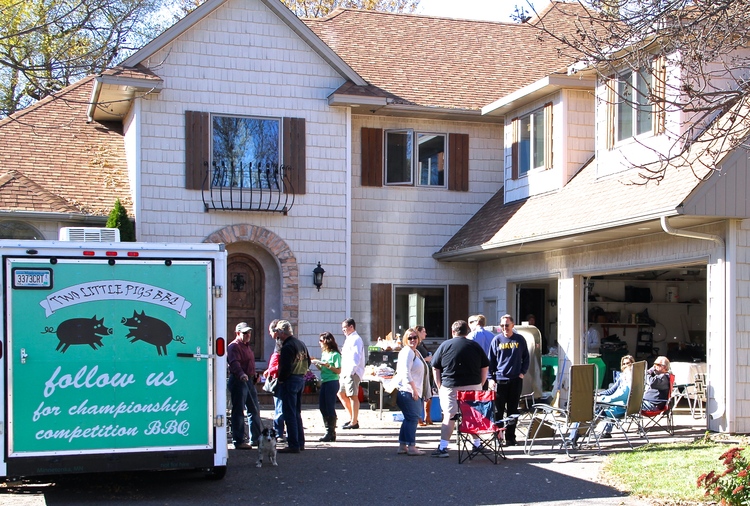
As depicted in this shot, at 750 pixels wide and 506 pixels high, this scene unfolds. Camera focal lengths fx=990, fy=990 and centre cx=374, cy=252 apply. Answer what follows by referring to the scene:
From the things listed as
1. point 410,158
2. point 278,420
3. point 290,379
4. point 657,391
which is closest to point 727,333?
point 657,391

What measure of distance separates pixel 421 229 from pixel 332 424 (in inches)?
309

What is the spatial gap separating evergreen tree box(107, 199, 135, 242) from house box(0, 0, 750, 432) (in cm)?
38

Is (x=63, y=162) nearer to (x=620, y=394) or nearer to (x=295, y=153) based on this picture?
(x=295, y=153)

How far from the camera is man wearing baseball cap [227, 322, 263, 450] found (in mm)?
12562

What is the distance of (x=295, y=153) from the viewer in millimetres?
19172

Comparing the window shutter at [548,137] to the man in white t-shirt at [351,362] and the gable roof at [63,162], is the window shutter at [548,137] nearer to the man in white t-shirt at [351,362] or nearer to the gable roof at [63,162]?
the man in white t-shirt at [351,362]

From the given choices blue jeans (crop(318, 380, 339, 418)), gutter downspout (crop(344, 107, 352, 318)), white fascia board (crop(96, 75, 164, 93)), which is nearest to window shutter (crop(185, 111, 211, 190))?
white fascia board (crop(96, 75, 164, 93))

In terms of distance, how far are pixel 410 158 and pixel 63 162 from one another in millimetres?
6998

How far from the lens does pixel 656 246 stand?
1445 cm

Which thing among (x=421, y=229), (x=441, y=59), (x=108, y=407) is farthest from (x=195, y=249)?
(x=441, y=59)

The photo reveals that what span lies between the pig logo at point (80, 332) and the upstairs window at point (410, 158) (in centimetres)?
1176

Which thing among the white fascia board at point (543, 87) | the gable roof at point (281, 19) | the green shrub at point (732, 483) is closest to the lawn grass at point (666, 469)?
the green shrub at point (732, 483)

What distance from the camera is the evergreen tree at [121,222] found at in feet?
57.6

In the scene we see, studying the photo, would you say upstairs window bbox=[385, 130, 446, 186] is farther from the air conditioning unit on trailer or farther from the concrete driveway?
the air conditioning unit on trailer
